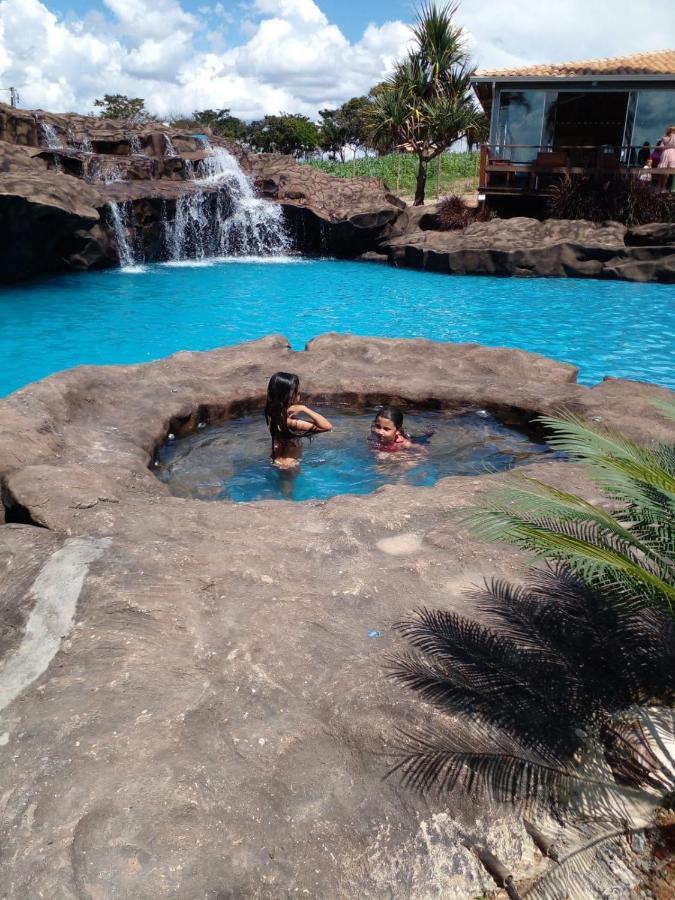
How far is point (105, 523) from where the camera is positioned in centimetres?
409

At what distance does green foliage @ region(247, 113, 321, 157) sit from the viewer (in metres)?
52.5

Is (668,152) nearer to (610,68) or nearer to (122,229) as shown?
(610,68)

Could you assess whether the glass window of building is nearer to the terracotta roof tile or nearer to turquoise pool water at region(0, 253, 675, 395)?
the terracotta roof tile

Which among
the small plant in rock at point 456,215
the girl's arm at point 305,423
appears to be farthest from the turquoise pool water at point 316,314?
the girl's arm at point 305,423

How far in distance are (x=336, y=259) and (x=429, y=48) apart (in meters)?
8.71

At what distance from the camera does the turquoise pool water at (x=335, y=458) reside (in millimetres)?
5992

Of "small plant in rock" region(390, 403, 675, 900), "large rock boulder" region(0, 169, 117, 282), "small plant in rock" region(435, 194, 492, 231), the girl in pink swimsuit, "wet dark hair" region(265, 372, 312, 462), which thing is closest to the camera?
"small plant in rock" region(390, 403, 675, 900)

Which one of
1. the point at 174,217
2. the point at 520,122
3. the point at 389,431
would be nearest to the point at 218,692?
the point at 389,431

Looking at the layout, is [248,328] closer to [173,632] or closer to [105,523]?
[105,523]

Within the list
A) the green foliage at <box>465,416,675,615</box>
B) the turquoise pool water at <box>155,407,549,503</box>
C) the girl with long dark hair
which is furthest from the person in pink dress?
the green foliage at <box>465,416,675,615</box>

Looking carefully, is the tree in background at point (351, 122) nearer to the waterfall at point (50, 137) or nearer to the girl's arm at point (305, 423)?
the waterfall at point (50, 137)

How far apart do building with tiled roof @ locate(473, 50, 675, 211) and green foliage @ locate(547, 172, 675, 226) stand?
1.57 feet

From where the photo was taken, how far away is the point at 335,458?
660 cm

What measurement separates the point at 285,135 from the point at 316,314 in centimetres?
4317
